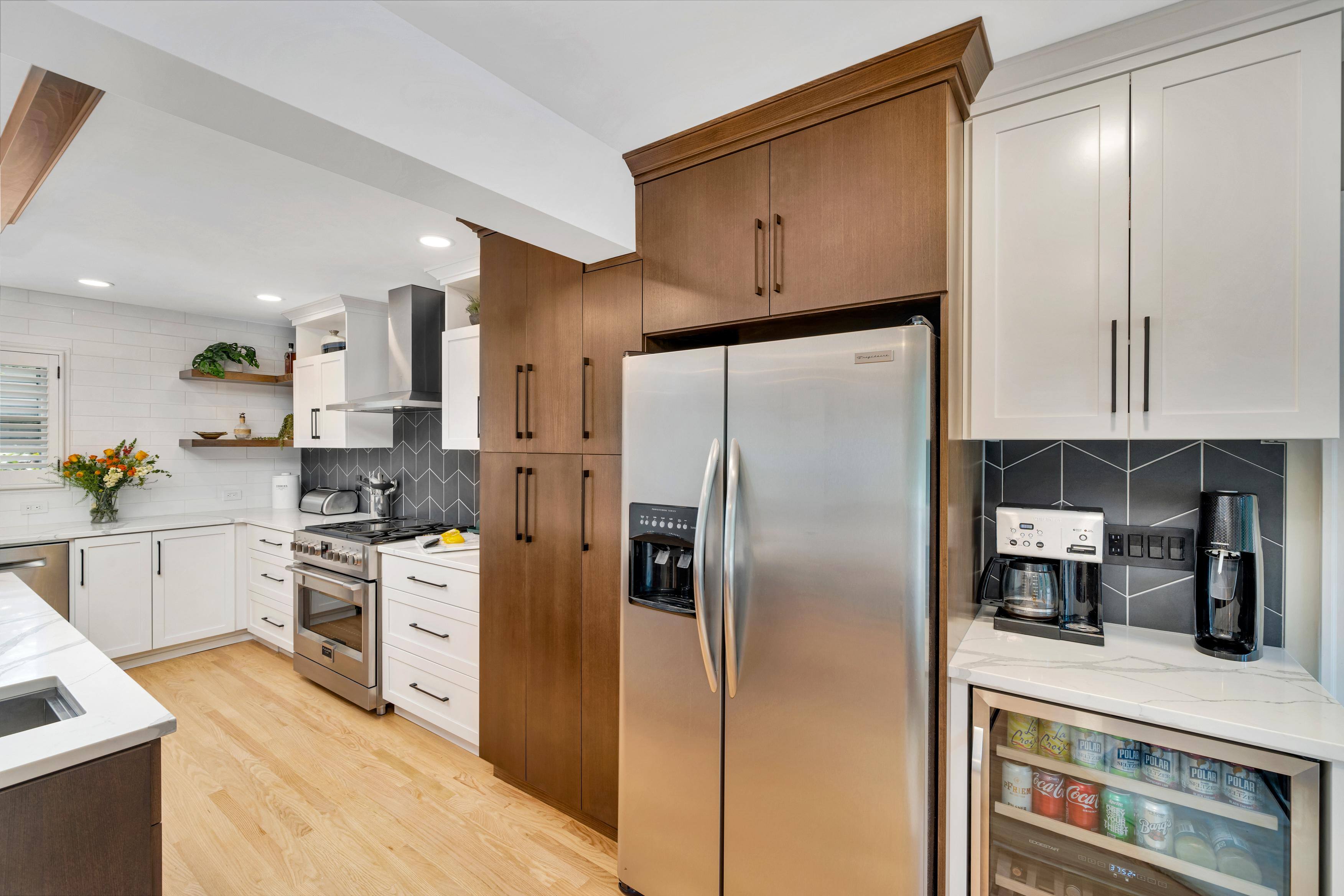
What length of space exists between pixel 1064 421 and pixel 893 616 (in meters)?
0.70

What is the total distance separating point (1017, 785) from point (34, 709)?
2376 mm

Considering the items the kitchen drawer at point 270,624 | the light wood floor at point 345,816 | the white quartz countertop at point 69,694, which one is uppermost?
the white quartz countertop at point 69,694

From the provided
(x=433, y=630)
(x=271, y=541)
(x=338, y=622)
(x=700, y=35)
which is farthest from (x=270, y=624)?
(x=700, y=35)

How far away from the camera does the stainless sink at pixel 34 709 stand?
54.2 inches

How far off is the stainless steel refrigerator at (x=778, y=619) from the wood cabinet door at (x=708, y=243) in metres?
0.20

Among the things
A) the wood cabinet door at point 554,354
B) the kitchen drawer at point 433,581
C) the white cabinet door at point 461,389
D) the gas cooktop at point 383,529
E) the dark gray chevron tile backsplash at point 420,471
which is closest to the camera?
the wood cabinet door at point 554,354

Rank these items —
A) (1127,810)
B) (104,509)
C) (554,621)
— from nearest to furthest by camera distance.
Result: (1127,810) < (554,621) < (104,509)

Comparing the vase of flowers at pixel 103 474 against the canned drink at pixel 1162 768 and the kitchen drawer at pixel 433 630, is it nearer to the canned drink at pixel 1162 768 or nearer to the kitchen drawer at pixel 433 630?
the kitchen drawer at pixel 433 630

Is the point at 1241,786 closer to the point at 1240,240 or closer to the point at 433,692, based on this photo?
the point at 1240,240

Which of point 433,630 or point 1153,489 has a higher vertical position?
point 1153,489

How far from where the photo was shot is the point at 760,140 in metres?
1.77

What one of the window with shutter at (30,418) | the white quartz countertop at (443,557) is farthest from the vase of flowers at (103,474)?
the white quartz countertop at (443,557)

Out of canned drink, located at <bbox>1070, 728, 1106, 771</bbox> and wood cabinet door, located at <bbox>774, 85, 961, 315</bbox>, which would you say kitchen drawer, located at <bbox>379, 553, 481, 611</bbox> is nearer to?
wood cabinet door, located at <bbox>774, 85, 961, 315</bbox>

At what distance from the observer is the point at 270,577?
13.4 ft
